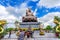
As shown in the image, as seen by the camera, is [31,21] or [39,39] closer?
[39,39]

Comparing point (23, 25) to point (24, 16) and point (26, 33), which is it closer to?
point (24, 16)

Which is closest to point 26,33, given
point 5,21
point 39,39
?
point 39,39

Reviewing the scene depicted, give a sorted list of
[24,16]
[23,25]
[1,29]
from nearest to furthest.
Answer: [1,29], [23,25], [24,16]

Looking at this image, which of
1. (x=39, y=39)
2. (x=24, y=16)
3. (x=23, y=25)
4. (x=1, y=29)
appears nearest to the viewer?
(x=39, y=39)

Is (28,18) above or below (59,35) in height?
above

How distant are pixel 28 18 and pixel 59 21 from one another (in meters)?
6.69

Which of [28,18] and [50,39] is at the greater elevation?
[28,18]

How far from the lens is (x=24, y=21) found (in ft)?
90.1

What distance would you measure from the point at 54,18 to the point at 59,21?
0.79 metres

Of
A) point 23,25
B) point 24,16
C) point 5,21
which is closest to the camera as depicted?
point 5,21

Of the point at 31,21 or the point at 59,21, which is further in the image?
the point at 31,21

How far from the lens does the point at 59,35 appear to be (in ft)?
65.9

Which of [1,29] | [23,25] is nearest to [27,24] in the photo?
[23,25]

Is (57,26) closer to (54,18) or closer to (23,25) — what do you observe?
(54,18)
